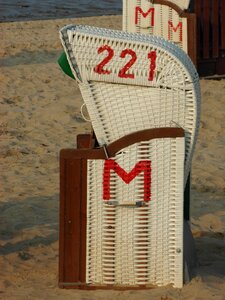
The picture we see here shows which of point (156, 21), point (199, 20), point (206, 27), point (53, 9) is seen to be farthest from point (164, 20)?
point (53, 9)

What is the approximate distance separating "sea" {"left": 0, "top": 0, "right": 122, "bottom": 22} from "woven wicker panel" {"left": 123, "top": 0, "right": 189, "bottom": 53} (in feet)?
35.9

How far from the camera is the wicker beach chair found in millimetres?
5043

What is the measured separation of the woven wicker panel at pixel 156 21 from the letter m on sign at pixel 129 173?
20.3 feet

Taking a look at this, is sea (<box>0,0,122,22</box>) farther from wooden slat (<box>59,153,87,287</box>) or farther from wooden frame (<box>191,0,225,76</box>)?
wooden slat (<box>59,153,87,287</box>)

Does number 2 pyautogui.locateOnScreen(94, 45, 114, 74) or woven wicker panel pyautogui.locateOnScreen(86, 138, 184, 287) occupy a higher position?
number 2 pyautogui.locateOnScreen(94, 45, 114, 74)

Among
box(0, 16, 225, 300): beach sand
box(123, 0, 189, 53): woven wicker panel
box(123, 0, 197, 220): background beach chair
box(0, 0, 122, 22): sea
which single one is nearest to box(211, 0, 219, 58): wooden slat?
box(0, 16, 225, 300): beach sand

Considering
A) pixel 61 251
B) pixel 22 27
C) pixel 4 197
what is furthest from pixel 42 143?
pixel 22 27

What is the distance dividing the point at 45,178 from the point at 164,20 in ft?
13.3

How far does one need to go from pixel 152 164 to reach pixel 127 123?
29 centimetres

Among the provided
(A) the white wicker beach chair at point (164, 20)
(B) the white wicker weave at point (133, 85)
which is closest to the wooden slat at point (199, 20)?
A: (A) the white wicker beach chair at point (164, 20)

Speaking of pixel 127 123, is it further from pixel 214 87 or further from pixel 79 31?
pixel 214 87

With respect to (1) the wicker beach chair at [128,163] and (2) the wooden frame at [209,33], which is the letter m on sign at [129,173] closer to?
(1) the wicker beach chair at [128,163]

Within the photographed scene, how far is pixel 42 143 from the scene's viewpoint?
9.44 m

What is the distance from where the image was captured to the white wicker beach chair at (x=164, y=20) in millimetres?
11133
